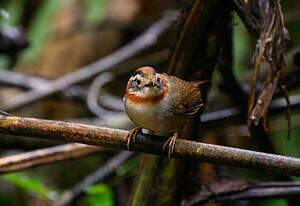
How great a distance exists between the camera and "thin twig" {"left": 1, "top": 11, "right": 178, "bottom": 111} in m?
3.84

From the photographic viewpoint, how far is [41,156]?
2.25m

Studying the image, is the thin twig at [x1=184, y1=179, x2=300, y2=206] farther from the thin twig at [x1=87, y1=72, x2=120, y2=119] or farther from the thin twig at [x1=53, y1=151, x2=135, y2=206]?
the thin twig at [x1=87, y1=72, x2=120, y2=119]

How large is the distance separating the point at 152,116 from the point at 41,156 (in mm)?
1045

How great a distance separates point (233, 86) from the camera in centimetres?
257

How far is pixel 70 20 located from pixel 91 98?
7.31 feet

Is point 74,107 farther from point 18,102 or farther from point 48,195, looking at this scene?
point 48,195

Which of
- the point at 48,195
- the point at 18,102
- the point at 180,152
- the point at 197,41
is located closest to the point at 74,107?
the point at 18,102

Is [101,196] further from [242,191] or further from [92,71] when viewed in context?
[92,71]

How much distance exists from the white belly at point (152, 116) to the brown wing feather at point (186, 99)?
0.14ft

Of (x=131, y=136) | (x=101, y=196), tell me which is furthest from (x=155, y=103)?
(x=101, y=196)

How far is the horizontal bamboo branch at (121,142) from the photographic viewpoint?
1.20 metres

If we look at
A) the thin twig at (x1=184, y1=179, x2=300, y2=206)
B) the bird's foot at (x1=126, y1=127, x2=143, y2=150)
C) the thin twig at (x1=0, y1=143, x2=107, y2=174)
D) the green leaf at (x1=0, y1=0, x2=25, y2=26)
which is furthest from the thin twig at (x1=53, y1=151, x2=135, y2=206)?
the green leaf at (x1=0, y1=0, x2=25, y2=26)

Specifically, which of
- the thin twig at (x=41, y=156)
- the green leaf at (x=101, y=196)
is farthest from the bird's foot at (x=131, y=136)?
→ the green leaf at (x=101, y=196)

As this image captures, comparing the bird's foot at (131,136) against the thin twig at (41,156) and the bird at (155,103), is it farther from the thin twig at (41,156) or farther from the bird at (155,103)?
the thin twig at (41,156)
